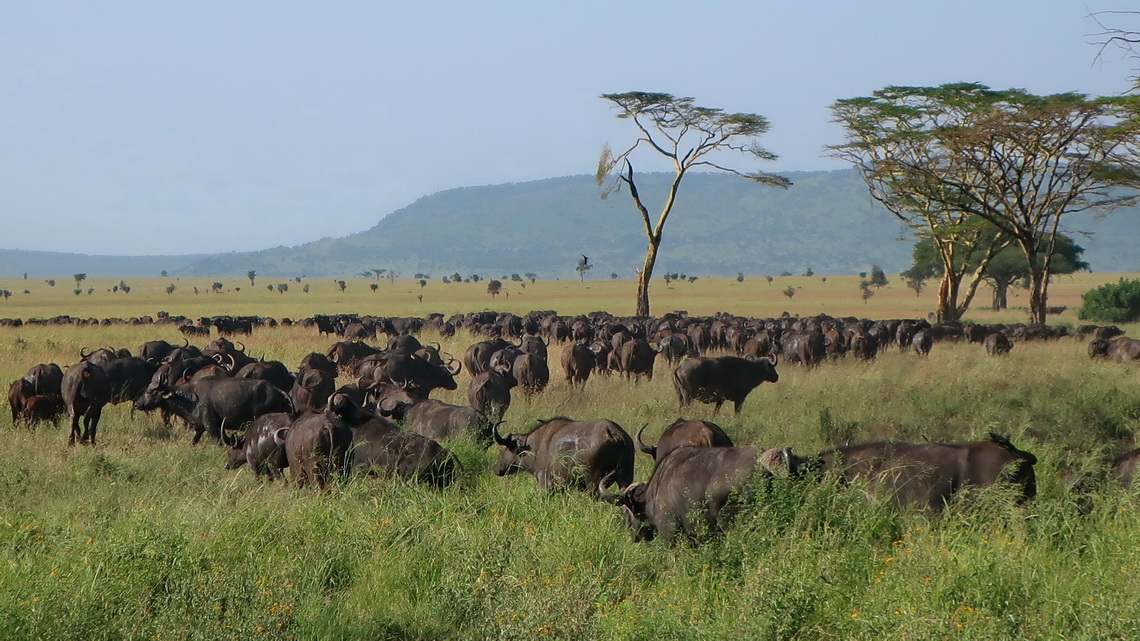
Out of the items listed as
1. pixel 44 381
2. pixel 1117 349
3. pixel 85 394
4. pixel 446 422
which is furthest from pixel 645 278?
pixel 446 422

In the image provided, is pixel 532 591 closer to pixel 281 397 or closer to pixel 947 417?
pixel 281 397

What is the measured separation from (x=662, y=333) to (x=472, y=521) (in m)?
20.5

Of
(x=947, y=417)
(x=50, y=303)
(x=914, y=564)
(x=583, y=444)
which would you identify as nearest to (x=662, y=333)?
(x=947, y=417)

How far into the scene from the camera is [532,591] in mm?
6043

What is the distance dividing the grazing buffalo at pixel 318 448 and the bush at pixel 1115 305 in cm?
4110

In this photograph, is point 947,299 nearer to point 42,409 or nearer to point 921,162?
point 921,162

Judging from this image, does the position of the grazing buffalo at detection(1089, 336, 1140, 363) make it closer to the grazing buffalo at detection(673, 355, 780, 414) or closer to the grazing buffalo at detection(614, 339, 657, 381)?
the grazing buffalo at detection(614, 339, 657, 381)

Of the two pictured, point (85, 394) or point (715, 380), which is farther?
point (715, 380)

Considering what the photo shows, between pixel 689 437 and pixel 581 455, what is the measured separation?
2.97ft

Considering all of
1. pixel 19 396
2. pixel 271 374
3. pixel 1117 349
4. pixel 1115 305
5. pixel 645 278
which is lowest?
pixel 19 396

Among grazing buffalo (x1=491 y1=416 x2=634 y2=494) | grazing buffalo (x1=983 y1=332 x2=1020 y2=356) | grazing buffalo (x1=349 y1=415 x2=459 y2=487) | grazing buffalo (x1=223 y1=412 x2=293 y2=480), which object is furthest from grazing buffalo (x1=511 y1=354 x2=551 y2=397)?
grazing buffalo (x1=983 y1=332 x2=1020 y2=356)

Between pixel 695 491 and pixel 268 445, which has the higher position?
pixel 695 491

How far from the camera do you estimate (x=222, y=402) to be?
11.8m

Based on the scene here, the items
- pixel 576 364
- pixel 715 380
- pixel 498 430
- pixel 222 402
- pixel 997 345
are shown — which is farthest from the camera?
pixel 997 345
